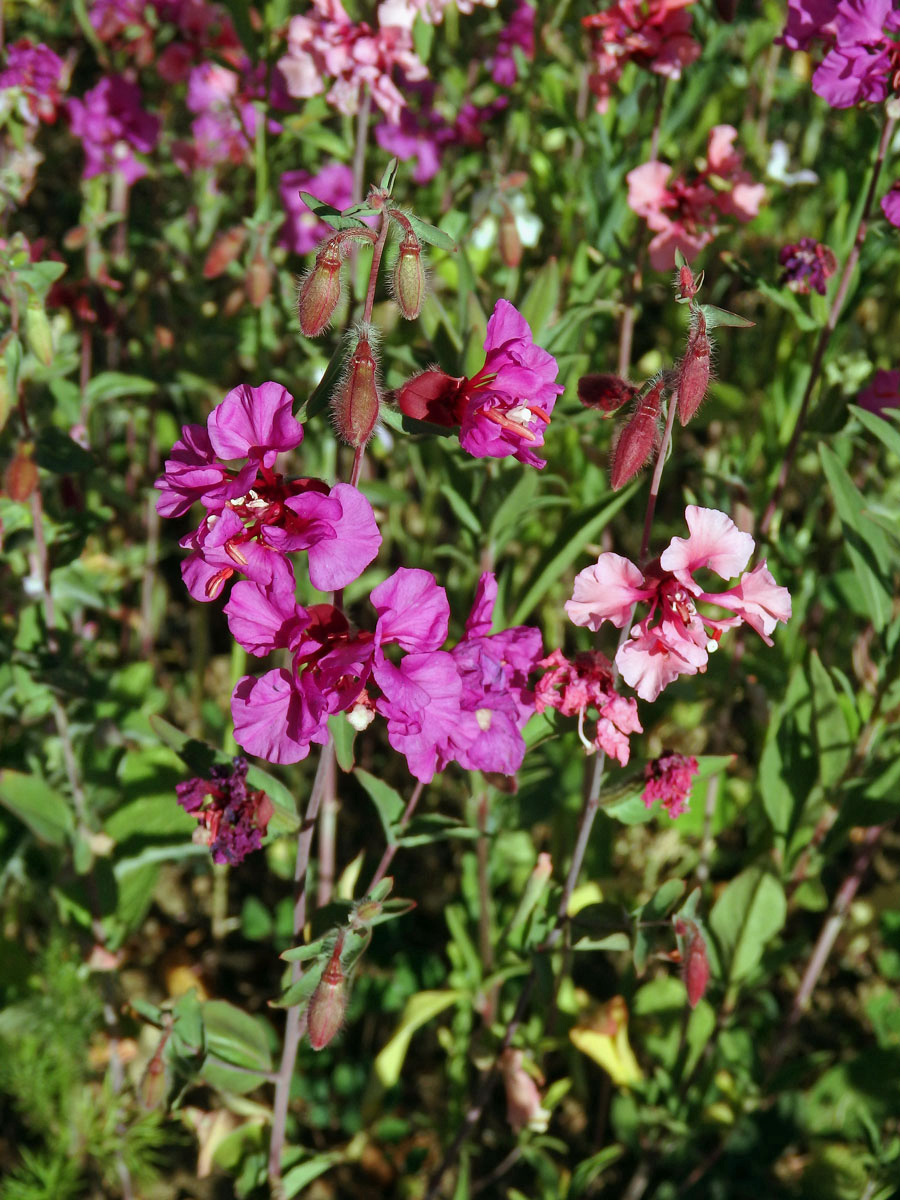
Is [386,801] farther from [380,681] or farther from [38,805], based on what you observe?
[38,805]

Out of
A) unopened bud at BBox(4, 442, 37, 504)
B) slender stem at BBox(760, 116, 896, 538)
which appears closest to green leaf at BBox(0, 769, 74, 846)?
unopened bud at BBox(4, 442, 37, 504)

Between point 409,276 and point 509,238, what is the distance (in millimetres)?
1028

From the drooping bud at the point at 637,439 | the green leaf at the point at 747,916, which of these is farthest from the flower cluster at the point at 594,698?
the green leaf at the point at 747,916

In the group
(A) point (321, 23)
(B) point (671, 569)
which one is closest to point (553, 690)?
(B) point (671, 569)

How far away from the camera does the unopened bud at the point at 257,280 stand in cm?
208

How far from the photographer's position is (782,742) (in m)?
1.94

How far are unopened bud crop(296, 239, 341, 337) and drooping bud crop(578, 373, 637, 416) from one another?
1.04 ft

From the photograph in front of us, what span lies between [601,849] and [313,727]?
131cm

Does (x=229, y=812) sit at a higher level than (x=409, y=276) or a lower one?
lower

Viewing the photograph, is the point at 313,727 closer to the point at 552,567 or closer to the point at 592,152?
the point at 552,567

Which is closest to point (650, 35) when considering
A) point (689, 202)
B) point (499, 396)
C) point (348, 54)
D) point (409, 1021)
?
point (689, 202)

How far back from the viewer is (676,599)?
115 cm

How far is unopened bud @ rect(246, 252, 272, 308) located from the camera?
6.82 ft

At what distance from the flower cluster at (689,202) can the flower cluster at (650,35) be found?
151 millimetres
